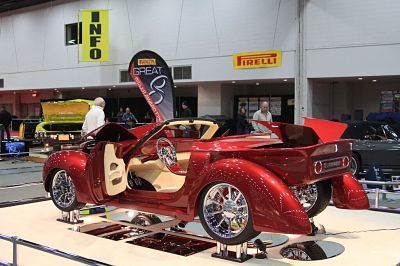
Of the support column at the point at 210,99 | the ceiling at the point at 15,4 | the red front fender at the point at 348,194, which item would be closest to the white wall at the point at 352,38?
the support column at the point at 210,99

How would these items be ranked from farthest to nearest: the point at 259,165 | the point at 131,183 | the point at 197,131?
the point at 197,131 < the point at 131,183 < the point at 259,165

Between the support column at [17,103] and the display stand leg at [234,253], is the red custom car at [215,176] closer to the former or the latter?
the display stand leg at [234,253]

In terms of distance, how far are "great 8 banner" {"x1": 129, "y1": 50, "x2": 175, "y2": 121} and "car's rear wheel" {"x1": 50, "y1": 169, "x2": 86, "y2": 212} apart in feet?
24.8

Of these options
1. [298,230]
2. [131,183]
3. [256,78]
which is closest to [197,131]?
[131,183]

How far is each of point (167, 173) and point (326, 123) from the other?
173 centimetres

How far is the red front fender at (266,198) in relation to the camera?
11.0 feet

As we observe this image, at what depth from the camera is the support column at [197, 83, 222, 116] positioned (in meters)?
17.8

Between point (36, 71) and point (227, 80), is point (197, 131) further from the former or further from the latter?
point (36, 71)

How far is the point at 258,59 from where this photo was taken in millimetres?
14867

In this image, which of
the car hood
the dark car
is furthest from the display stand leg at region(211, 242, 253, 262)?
the car hood

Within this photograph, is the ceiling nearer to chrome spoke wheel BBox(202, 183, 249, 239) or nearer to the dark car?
the dark car

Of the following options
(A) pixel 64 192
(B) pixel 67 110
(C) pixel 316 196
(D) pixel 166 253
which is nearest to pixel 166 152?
(D) pixel 166 253

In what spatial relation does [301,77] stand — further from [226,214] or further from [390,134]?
[226,214]

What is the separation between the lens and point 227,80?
1593 centimetres
